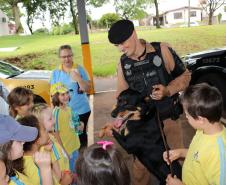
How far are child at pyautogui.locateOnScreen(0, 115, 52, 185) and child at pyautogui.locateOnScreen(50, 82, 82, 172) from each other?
4.33 feet

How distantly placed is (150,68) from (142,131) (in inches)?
25.1

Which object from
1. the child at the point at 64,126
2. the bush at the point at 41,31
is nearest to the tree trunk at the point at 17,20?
the bush at the point at 41,31

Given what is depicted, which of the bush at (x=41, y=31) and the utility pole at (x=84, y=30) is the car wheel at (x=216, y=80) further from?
the bush at (x=41, y=31)

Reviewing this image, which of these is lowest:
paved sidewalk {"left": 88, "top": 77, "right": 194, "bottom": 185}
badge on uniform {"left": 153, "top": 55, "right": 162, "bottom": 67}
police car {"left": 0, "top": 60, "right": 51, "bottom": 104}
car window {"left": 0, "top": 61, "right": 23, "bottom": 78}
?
paved sidewalk {"left": 88, "top": 77, "right": 194, "bottom": 185}

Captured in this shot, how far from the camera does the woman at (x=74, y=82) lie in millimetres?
4504

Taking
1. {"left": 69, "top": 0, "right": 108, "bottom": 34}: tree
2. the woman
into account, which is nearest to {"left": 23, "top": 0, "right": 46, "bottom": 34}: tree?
{"left": 69, "top": 0, "right": 108, "bottom": 34}: tree

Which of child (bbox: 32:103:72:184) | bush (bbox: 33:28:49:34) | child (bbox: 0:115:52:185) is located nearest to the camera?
child (bbox: 0:115:52:185)

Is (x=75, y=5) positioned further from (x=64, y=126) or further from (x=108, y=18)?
(x=64, y=126)

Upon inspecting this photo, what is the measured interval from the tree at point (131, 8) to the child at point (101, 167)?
27238 mm

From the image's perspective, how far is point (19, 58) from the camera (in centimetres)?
1708

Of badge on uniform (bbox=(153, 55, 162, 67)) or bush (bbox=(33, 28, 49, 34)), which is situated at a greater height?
badge on uniform (bbox=(153, 55, 162, 67))

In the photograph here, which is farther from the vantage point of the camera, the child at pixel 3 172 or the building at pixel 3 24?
the building at pixel 3 24

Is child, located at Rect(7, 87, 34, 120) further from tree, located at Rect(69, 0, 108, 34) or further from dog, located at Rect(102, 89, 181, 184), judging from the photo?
tree, located at Rect(69, 0, 108, 34)

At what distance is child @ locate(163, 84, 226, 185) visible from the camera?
91.5 inches
